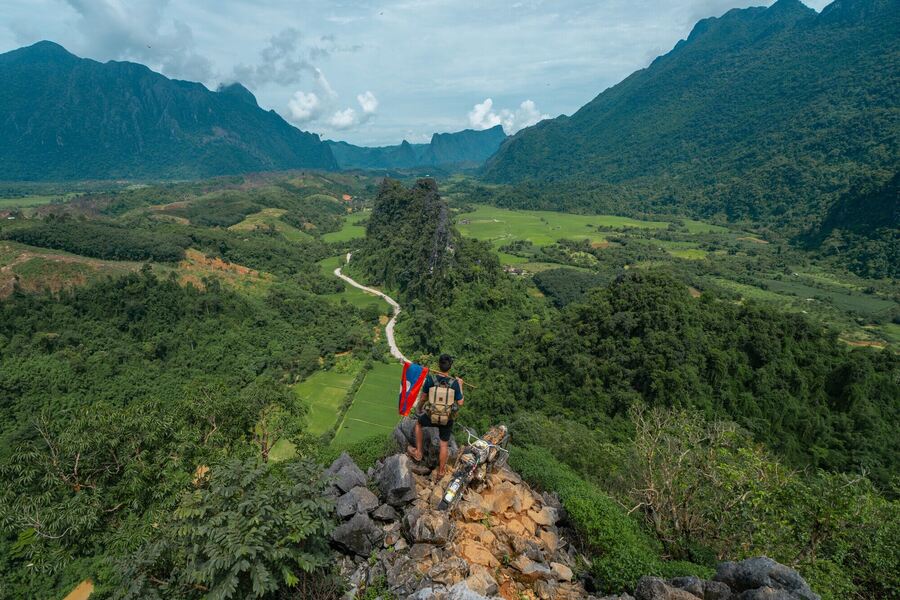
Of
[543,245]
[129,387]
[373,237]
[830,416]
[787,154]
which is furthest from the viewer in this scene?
[787,154]

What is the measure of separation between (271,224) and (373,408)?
290ft

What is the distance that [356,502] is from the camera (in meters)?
10.2

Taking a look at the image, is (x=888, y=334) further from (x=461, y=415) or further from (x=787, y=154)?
(x=787, y=154)

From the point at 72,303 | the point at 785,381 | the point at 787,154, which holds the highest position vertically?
the point at 787,154

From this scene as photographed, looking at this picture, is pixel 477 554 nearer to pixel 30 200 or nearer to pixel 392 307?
pixel 392 307

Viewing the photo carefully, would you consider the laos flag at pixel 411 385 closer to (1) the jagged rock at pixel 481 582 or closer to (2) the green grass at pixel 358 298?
(1) the jagged rock at pixel 481 582

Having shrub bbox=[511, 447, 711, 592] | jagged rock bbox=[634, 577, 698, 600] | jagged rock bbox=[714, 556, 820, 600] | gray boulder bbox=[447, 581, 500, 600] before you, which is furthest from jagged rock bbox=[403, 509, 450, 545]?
jagged rock bbox=[714, 556, 820, 600]

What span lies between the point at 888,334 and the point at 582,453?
6385 centimetres

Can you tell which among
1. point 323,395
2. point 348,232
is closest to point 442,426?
point 323,395

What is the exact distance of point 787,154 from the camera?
157875mm

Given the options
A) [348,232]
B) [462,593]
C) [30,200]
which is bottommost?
[348,232]

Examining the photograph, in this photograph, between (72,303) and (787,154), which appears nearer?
(72,303)

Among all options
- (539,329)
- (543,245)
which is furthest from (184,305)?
(543,245)

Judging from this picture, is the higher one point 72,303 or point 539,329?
point 72,303
